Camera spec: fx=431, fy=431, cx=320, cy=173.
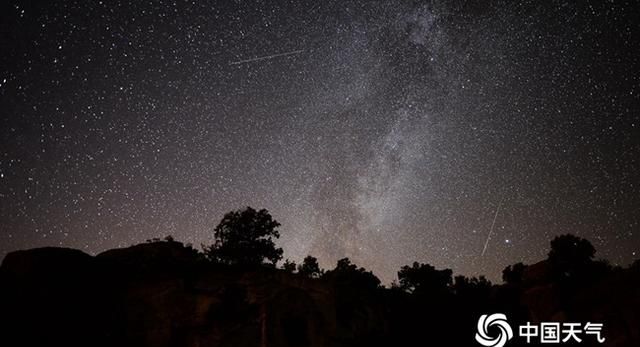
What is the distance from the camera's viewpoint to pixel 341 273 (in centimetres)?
4856

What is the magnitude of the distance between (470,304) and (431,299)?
351cm

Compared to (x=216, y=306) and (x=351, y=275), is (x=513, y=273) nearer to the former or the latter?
(x=351, y=275)

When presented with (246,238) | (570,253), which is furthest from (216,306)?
(570,253)

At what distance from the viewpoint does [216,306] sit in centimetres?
2834

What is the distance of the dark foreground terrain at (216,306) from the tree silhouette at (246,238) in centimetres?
993

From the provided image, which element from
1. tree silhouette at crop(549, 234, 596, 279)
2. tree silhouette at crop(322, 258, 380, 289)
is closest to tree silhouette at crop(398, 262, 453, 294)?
tree silhouette at crop(322, 258, 380, 289)

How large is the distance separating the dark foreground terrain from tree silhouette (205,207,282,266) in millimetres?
9932

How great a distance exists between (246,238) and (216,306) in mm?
18057

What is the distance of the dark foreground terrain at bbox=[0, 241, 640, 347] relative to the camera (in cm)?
2480

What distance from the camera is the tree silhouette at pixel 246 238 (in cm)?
4509

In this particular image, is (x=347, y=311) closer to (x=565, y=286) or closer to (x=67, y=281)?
(x=565, y=286)

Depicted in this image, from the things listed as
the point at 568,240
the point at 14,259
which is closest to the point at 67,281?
the point at 14,259

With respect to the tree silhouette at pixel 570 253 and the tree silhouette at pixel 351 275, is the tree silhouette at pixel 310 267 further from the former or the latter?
the tree silhouette at pixel 570 253

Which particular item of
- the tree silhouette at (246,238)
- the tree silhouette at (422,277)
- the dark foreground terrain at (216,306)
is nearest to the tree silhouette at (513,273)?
the tree silhouette at (422,277)
